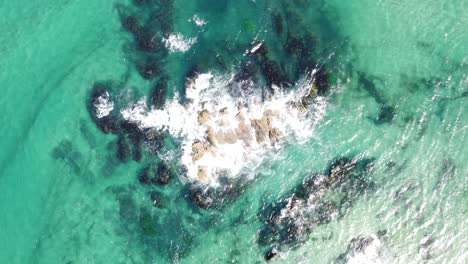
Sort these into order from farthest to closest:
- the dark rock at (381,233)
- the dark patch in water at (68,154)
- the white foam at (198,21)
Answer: the white foam at (198,21) → the dark patch in water at (68,154) → the dark rock at (381,233)

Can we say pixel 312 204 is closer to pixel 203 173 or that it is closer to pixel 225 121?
pixel 203 173

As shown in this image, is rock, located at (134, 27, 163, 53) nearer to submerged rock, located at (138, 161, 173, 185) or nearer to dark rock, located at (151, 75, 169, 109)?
dark rock, located at (151, 75, 169, 109)

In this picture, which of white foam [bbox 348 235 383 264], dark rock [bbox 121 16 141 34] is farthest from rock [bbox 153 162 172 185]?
white foam [bbox 348 235 383 264]

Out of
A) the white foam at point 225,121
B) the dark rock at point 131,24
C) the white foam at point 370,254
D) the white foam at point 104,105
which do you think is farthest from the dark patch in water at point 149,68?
the white foam at point 370,254

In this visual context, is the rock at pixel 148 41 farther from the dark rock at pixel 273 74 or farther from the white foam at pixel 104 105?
the dark rock at pixel 273 74

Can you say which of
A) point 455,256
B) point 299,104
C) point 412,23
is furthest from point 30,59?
point 455,256

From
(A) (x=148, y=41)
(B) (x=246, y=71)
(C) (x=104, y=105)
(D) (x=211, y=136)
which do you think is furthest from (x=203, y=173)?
(A) (x=148, y=41)
